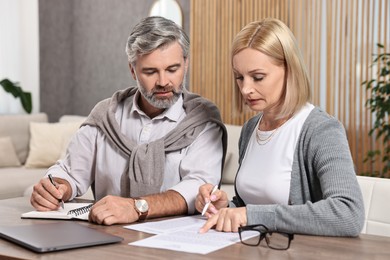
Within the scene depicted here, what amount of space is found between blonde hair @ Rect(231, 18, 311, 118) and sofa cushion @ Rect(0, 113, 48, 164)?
170 inches

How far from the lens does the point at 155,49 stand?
7.44 ft

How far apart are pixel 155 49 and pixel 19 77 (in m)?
4.59

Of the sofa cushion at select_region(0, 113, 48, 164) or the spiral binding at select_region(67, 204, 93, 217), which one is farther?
the sofa cushion at select_region(0, 113, 48, 164)

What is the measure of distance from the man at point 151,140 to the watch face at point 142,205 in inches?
6.7

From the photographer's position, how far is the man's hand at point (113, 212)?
1855 millimetres

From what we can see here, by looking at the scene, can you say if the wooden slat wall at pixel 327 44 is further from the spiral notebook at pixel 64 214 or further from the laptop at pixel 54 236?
the laptop at pixel 54 236

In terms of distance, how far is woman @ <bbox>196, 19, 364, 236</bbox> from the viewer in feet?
5.78

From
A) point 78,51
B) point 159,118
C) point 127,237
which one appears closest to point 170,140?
point 159,118

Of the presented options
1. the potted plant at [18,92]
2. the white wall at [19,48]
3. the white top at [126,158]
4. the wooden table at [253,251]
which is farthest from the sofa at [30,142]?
the wooden table at [253,251]

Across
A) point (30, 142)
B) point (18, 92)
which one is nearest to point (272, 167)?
point (30, 142)

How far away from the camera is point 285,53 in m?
1.94

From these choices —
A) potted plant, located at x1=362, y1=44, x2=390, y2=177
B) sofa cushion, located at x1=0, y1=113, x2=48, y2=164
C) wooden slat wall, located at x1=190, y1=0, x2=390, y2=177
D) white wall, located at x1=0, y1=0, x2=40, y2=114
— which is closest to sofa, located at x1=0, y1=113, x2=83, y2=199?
sofa cushion, located at x1=0, y1=113, x2=48, y2=164

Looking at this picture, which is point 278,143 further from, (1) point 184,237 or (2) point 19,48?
(2) point 19,48

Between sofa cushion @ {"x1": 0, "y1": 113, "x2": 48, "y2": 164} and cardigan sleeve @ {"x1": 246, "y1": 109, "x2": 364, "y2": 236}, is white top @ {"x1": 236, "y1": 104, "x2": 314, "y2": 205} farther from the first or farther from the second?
sofa cushion @ {"x1": 0, "y1": 113, "x2": 48, "y2": 164}
